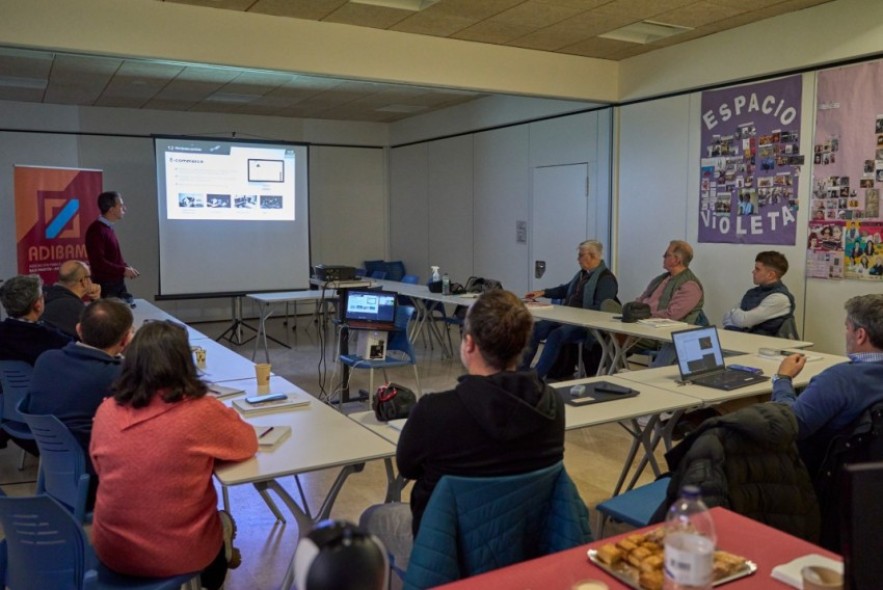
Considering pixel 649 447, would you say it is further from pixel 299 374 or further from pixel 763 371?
pixel 299 374

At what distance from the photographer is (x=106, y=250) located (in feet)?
21.5

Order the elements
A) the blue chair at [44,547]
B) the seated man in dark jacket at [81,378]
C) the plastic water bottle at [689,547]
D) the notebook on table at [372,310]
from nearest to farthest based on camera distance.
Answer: the plastic water bottle at [689,547] → the blue chair at [44,547] → the seated man in dark jacket at [81,378] → the notebook on table at [372,310]

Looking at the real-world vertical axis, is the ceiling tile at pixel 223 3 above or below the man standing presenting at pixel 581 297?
above

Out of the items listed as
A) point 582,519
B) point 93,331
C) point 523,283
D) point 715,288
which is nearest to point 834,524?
point 582,519

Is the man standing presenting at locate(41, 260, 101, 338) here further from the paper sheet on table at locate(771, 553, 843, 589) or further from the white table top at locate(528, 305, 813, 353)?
the paper sheet on table at locate(771, 553, 843, 589)

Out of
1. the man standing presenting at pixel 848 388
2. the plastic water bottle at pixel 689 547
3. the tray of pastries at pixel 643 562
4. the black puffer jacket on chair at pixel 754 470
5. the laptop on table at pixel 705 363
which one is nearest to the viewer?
the plastic water bottle at pixel 689 547

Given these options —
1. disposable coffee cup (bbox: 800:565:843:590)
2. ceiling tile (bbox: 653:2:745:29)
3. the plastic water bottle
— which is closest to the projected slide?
ceiling tile (bbox: 653:2:745:29)

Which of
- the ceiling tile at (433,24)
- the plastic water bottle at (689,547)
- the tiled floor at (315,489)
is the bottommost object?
the tiled floor at (315,489)

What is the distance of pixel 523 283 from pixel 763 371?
5.30 m

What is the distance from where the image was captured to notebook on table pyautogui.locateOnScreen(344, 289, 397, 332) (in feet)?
16.8

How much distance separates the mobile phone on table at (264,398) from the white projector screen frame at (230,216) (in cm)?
560

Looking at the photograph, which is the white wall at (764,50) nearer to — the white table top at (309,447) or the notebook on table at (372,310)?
the notebook on table at (372,310)

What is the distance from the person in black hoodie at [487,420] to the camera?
1894mm

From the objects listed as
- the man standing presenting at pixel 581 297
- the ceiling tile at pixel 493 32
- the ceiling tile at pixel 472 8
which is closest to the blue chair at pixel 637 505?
the man standing presenting at pixel 581 297
